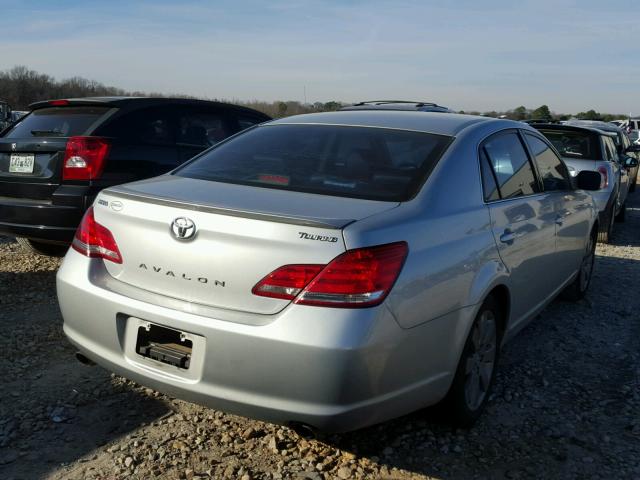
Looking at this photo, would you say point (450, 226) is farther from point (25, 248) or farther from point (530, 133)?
point (25, 248)

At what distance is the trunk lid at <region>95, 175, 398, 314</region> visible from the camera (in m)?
2.42

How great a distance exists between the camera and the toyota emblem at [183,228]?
2.55 meters

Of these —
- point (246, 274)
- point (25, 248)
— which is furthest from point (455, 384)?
point (25, 248)

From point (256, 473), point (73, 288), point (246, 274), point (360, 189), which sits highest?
point (360, 189)

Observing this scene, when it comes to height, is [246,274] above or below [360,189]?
below

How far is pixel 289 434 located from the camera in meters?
3.14

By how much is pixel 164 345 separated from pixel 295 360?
24.0 inches

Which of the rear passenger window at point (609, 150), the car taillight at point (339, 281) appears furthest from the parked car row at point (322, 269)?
the rear passenger window at point (609, 150)

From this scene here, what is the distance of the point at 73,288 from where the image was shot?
285 centimetres

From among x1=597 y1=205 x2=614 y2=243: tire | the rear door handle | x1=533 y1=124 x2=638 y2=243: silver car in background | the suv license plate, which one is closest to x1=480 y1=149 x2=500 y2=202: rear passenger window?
the rear door handle

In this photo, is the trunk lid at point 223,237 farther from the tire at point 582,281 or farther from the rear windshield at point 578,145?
the rear windshield at point 578,145

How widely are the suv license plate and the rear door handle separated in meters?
3.87

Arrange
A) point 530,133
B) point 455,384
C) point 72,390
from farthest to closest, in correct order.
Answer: point 530,133, point 72,390, point 455,384

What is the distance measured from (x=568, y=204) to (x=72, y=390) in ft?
11.5
